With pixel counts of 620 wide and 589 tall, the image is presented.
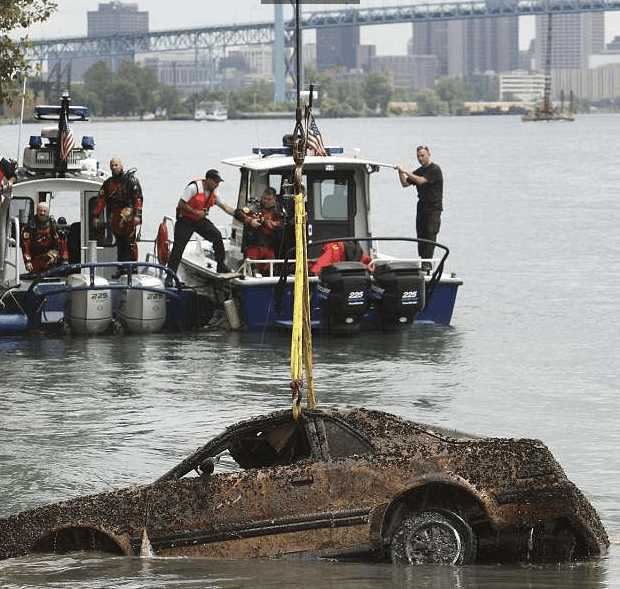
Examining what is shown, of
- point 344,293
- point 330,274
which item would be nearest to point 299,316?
point 330,274

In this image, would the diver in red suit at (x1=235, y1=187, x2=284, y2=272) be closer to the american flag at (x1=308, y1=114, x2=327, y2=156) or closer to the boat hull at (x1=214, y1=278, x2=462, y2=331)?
the boat hull at (x1=214, y1=278, x2=462, y2=331)

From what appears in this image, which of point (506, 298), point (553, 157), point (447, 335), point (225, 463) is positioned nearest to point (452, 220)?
point (506, 298)

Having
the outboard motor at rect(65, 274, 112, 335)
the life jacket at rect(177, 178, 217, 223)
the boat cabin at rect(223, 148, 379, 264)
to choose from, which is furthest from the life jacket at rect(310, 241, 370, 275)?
the outboard motor at rect(65, 274, 112, 335)

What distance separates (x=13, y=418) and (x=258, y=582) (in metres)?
8.98

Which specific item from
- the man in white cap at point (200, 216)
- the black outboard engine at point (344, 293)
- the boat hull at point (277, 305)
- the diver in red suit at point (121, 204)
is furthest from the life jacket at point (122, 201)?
the black outboard engine at point (344, 293)

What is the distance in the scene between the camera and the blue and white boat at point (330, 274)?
23781 millimetres

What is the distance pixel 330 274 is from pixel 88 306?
3791 mm

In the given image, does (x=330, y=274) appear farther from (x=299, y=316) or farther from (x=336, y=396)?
(x=299, y=316)

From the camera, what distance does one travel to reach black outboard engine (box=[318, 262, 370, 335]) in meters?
23.4

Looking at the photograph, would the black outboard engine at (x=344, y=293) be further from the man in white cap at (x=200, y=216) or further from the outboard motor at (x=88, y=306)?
the outboard motor at (x=88, y=306)

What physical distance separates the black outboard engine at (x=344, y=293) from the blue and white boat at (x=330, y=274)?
1 centimetres

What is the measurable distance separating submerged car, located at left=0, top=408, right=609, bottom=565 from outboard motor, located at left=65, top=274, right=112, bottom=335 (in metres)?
13.8

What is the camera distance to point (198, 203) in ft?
84.4

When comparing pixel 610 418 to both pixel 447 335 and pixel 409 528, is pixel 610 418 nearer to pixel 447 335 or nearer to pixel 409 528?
pixel 447 335
